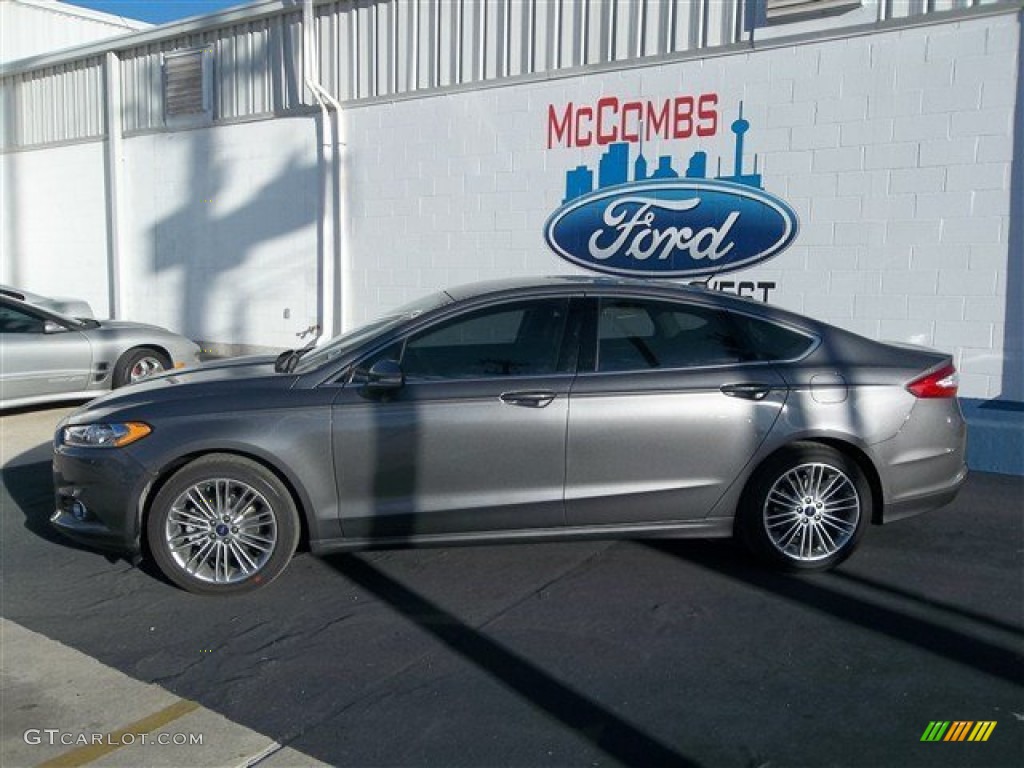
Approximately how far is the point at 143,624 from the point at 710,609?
9.26 feet

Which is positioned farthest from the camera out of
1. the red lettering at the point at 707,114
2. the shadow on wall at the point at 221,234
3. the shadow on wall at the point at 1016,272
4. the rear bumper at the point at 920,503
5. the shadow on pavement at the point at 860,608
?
the shadow on wall at the point at 221,234

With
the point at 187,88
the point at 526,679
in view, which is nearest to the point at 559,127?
the point at 187,88

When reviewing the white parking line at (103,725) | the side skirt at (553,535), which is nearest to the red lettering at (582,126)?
A: the side skirt at (553,535)

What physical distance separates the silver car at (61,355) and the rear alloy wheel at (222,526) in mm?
5411

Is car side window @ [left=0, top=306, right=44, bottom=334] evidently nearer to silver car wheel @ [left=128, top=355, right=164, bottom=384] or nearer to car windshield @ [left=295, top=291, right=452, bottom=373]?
silver car wheel @ [left=128, top=355, right=164, bottom=384]

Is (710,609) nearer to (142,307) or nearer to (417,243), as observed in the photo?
(417,243)

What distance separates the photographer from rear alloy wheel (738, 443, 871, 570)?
544cm

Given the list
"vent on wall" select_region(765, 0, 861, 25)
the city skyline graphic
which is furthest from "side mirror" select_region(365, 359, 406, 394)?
"vent on wall" select_region(765, 0, 861, 25)

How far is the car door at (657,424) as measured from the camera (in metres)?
5.27

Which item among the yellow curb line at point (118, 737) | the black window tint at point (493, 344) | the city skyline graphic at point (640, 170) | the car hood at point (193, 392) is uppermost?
the city skyline graphic at point (640, 170)

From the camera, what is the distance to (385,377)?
514 centimetres

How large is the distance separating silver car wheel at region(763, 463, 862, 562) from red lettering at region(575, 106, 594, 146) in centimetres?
585

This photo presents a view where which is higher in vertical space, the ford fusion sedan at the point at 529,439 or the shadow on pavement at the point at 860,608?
the ford fusion sedan at the point at 529,439

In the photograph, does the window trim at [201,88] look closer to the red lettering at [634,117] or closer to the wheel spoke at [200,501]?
the red lettering at [634,117]
